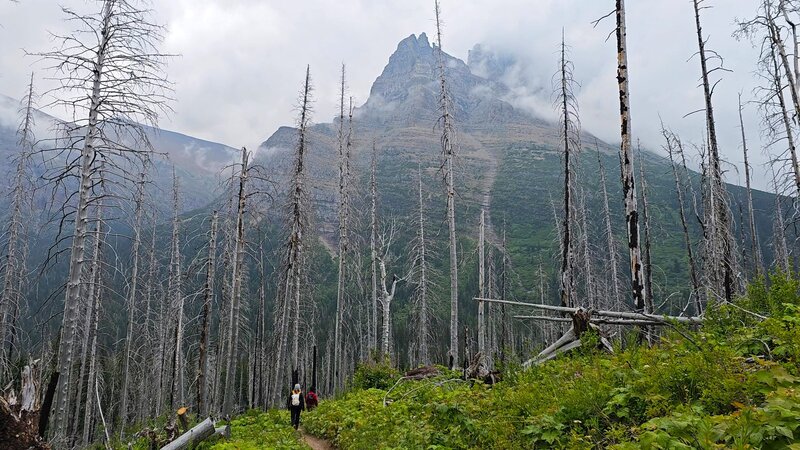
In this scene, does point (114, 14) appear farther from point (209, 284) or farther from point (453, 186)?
point (453, 186)

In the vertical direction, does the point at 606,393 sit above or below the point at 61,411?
above

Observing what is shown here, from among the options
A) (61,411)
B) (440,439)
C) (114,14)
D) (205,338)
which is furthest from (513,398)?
(205,338)

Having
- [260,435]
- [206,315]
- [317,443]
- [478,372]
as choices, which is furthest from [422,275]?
[478,372]

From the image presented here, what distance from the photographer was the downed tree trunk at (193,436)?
986 cm

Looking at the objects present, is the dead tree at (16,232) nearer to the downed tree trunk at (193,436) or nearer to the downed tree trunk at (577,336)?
the downed tree trunk at (193,436)

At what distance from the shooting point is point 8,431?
196 inches

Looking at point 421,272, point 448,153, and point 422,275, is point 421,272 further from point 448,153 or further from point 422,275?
point 448,153

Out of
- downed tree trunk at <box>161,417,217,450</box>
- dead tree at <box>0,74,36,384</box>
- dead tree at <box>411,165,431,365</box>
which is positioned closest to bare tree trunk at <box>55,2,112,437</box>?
downed tree trunk at <box>161,417,217,450</box>

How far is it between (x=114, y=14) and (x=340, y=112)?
15664mm

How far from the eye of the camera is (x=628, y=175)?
1123 centimetres

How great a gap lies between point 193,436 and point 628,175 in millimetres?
13030

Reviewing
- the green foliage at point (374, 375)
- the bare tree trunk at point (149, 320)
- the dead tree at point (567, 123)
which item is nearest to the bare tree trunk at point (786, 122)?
the dead tree at point (567, 123)

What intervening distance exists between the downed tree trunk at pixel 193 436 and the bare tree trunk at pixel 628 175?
11292 millimetres

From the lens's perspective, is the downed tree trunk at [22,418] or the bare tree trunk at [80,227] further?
the bare tree trunk at [80,227]
